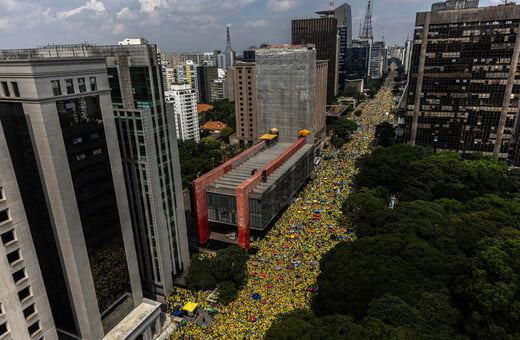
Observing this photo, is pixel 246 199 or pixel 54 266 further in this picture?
pixel 246 199

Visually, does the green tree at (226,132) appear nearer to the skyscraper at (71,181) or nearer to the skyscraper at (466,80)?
the skyscraper at (466,80)

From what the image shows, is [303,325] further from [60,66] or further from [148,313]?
[60,66]

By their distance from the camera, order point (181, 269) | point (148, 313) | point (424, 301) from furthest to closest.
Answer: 1. point (181, 269)
2. point (148, 313)
3. point (424, 301)

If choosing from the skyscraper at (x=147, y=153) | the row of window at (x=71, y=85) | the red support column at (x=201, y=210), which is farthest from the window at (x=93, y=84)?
the red support column at (x=201, y=210)

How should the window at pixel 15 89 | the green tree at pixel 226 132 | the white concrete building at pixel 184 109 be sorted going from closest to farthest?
the window at pixel 15 89, the white concrete building at pixel 184 109, the green tree at pixel 226 132

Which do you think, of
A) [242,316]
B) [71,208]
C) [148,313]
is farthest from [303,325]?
[71,208]

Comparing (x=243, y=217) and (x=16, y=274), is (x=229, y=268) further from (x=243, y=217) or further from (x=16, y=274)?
(x=16, y=274)

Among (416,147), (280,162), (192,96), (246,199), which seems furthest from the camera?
(192,96)
